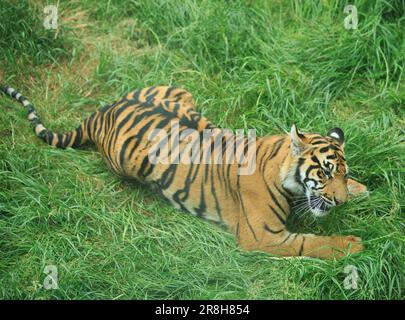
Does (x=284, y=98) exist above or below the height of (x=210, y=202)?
above

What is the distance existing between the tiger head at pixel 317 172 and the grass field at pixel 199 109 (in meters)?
0.30

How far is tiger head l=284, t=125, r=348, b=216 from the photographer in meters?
4.75

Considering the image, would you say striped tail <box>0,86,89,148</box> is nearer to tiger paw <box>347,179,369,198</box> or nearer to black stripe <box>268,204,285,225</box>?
black stripe <box>268,204,285,225</box>

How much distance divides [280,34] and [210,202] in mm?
1931

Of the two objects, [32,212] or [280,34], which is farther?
[280,34]

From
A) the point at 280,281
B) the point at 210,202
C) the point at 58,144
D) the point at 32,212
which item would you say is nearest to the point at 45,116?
the point at 58,144

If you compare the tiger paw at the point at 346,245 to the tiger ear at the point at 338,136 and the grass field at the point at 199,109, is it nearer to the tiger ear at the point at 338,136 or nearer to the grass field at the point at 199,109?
the grass field at the point at 199,109

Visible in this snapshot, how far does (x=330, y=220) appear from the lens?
16.6 ft

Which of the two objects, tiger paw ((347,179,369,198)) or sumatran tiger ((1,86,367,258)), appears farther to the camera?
tiger paw ((347,179,369,198))

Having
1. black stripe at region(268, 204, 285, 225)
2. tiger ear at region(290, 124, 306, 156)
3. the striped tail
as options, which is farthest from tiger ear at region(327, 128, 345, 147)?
the striped tail

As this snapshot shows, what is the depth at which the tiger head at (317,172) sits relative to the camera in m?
4.75

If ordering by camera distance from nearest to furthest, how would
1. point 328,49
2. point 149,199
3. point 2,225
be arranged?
point 2,225 → point 149,199 → point 328,49
